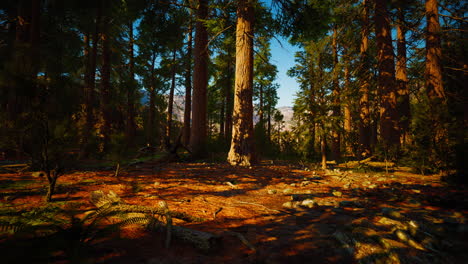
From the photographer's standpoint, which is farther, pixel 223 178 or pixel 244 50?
pixel 244 50

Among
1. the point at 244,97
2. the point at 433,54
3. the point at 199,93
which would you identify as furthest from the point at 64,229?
the point at 433,54

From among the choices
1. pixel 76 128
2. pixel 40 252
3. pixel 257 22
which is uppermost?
pixel 257 22

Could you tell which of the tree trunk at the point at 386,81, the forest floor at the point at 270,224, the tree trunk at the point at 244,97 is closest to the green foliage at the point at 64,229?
the forest floor at the point at 270,224

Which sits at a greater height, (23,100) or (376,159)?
(23,100)

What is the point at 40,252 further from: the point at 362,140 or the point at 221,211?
the point at 362,140

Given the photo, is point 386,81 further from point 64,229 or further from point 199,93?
point 64,229

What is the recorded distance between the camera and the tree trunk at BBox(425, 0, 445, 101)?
6703 millimetres

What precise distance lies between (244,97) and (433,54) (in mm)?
7179

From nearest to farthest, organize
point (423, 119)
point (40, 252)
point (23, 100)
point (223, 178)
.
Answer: point (40, 252) → point (23, 100) → point (223, 178) → point (423, 119)

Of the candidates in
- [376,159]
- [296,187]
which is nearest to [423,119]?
[376,159]

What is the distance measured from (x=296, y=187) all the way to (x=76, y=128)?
4.02 meters

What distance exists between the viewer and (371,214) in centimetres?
261

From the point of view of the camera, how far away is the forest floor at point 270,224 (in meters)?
1.44

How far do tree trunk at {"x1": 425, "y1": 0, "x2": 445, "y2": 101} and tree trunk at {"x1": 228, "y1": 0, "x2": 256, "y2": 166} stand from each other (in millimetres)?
6521
